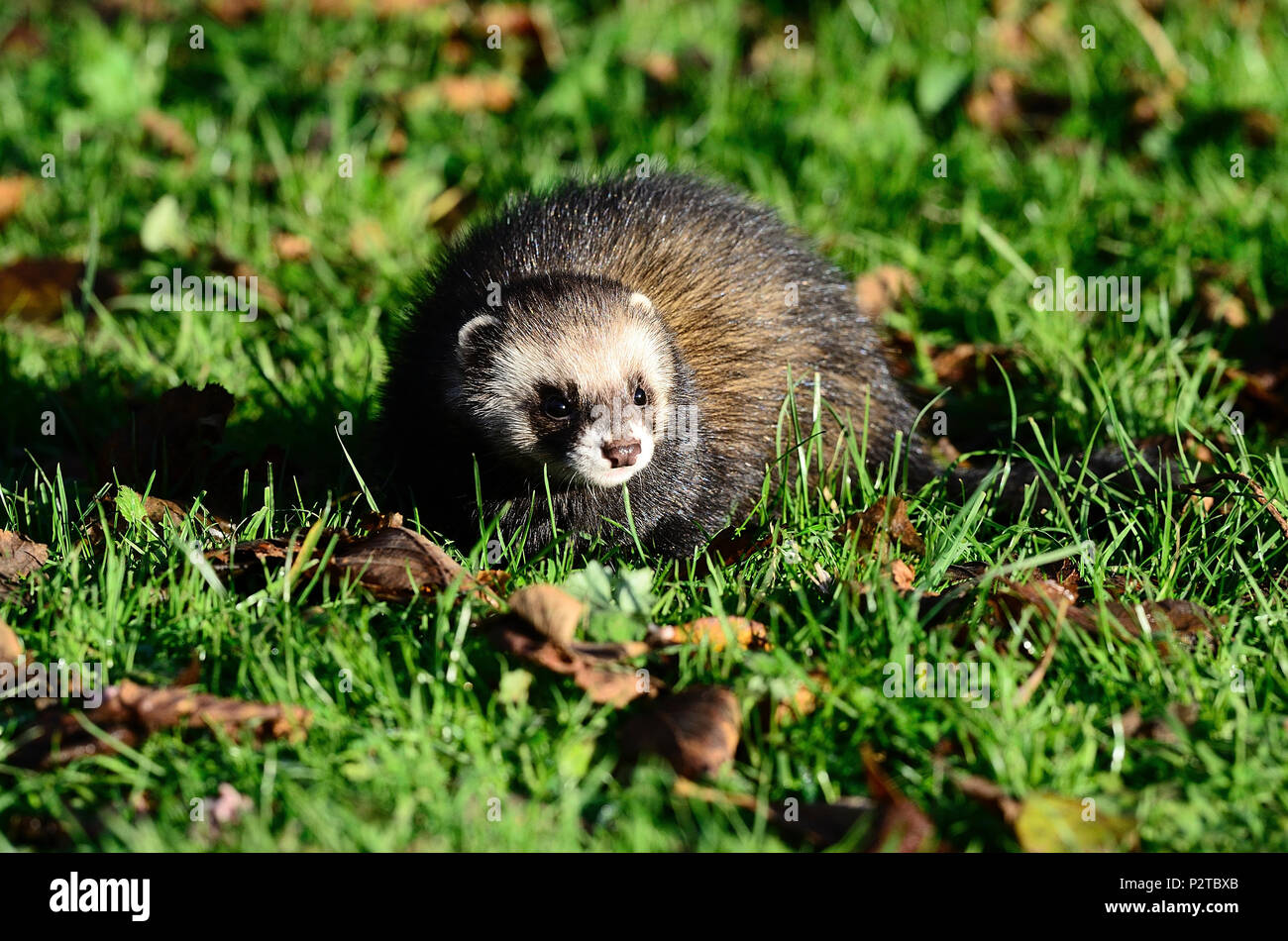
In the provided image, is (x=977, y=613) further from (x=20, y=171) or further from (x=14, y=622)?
(x=20, y=171)

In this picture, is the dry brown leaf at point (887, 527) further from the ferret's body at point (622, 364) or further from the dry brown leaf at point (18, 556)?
the dry brown leaf at point (18, 556)

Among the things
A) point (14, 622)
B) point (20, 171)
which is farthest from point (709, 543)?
point (20, 171)

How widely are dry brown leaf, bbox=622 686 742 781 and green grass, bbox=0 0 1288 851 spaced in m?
0.05

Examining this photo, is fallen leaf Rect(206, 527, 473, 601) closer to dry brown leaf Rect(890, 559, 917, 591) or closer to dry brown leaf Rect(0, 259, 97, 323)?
dry brown leaf Rect(890, 559, 917, 591)

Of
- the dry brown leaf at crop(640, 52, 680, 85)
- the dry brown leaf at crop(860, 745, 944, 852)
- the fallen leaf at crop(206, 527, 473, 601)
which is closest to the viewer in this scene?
the dry brown leaf at crop(860, 745, 944, 852)

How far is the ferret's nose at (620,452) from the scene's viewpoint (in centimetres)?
416

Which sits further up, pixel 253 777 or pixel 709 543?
pixel 709 543

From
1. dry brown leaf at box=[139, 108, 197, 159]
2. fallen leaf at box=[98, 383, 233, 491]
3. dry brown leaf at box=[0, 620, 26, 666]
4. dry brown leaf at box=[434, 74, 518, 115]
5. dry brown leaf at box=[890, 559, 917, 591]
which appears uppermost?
dry brown leaf at box=[434, 74, 518, 115]

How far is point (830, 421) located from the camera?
200 inches

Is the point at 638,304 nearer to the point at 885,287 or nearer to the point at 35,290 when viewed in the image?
the point at 885,287

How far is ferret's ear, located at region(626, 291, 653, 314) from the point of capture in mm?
4484

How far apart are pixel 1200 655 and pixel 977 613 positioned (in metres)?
0.58

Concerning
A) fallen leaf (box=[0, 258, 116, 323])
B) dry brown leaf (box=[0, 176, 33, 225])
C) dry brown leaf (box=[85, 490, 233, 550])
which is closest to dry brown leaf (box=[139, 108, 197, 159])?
dry brown leaf (box=[0, 176, 33, 225])
